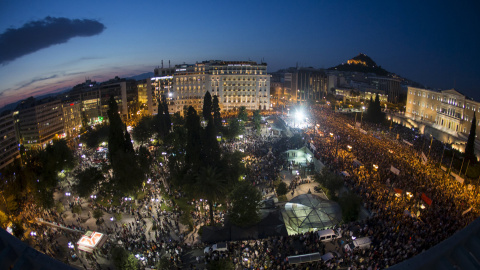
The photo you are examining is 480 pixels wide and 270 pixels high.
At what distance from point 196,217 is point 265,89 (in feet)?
180

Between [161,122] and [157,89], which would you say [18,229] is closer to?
[161,122]

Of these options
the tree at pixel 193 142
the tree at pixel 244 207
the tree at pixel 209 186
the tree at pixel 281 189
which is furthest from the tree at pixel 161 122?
the tree at pixel 244 207

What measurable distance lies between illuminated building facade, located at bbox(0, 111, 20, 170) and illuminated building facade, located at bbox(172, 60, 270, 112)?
3325 centimetres

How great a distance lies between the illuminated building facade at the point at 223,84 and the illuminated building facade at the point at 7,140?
109ft

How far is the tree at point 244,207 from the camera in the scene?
699 inches

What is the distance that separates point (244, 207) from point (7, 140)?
43.4 metres

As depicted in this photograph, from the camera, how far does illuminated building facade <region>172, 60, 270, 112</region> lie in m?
70.4

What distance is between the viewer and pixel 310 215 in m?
18.6

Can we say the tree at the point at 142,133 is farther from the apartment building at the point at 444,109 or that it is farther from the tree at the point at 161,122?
the apartment building at the point at 444,109

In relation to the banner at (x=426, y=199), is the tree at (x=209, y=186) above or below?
above

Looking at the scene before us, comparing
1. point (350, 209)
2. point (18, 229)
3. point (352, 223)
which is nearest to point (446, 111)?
point (350, 209)

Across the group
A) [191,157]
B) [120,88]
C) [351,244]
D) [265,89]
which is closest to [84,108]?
[120,88]

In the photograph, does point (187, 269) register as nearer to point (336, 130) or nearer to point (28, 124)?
point (336, 130)

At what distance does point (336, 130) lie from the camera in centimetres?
4047
